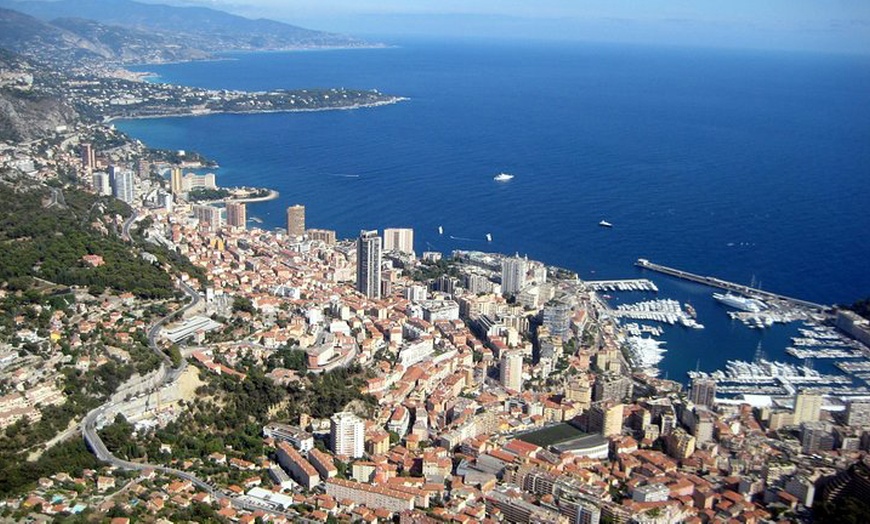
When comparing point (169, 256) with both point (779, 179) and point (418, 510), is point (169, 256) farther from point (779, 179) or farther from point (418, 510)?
point (779, 179)

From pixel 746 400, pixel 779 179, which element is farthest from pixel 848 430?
pixel 779 179

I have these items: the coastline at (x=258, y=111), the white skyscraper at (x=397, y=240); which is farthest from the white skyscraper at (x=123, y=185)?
the coastline at (x=258, y=111)

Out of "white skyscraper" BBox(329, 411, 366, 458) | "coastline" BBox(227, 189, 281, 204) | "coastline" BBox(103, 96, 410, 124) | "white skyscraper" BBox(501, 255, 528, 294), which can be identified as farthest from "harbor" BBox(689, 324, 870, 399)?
"coastline" BBox(103, 96, 410, 124)

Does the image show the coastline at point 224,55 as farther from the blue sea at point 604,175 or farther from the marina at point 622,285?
the marina at point 622,285

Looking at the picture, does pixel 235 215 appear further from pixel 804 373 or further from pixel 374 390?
pixel 804 373

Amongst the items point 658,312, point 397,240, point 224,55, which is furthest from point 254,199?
point 224,55
